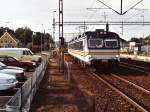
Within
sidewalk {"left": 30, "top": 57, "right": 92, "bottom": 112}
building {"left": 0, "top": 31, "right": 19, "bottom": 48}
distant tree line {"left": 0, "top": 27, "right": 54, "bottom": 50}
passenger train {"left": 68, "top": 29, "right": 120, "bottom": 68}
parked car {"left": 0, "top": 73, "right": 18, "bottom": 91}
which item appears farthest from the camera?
building {"left": 0, "top": 31, "right": 19, "bottom": 48}

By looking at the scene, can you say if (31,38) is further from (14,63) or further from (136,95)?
(136,95)

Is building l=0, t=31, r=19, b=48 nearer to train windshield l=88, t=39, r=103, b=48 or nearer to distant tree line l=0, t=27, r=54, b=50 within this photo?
distant tree line l=0, t=27, r=54, b=50

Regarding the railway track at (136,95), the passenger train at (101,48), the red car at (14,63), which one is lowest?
the railway track at (136,95)

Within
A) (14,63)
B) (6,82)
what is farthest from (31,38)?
(6,82)

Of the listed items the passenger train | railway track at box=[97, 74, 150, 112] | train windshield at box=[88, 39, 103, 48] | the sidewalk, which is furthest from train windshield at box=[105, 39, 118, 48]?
the sidewalk

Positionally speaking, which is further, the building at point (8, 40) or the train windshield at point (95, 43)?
the building at point (8, 40)

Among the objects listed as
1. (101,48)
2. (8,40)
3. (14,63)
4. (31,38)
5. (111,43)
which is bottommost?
(14,63)

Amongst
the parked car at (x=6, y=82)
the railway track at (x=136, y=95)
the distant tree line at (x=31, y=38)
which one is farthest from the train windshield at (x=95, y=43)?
the distant tree line at (x=31, y=38)

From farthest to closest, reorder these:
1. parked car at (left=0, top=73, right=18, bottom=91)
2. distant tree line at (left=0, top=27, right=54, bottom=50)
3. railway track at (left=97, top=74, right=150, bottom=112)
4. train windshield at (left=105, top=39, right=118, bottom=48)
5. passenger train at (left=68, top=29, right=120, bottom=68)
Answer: distant tree line at (left=0, top=27, right=54, bottom=50) < train windshield at (left=105, top=39, right=118, bottom=48) < passenger train at (left=68, top=29, right=120, bottom=68) < parked car at (left=0, top=73, right=18, bottom=91) < railway track at (left=97, top=74, right=150, bottom=112)

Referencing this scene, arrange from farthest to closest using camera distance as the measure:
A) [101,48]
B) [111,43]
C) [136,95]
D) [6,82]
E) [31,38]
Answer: [31,38] < [111,43] < [101,48] < [136,95] < [6,82]

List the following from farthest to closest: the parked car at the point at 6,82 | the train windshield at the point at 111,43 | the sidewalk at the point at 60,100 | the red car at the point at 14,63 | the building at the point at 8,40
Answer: the building at the point at 8,40 < the red car at the point at 14,63 < the train windshield at the point at 111,43 < the parked car at the point at 6,82 < the sidewalk at the point at 60,100

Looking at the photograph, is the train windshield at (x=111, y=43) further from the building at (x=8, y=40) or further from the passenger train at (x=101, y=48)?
the building at (x=8, y=40)

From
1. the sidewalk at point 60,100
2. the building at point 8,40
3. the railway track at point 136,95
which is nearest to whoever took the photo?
the sidewalk at point 60,100

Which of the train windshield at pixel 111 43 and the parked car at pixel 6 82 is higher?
the train windshield at pixel 111 43
